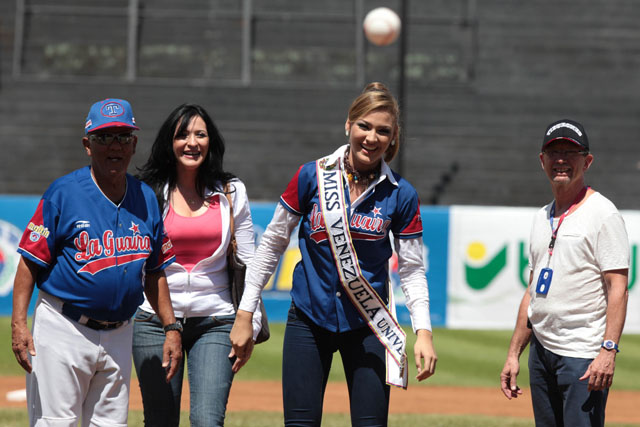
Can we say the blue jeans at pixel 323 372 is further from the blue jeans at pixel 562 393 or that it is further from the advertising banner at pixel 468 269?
the advertising banner at pixel 468 269

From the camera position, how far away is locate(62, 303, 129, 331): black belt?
403 cm

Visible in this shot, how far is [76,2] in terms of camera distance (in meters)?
22.6

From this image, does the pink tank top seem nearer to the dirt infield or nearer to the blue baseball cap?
the blue baseball cap

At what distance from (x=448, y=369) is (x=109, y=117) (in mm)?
7178

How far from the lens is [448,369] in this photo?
34.2 ft

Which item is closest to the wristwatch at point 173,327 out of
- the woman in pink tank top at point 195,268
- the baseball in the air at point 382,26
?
the woman in pink tank top at point 195,268

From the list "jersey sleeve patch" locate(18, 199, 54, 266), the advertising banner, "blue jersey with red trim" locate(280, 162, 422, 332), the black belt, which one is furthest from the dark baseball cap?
the advertising banner

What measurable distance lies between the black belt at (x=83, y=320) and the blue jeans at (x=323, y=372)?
2.77 feet

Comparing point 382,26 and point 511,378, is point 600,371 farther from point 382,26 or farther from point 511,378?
point 382,26

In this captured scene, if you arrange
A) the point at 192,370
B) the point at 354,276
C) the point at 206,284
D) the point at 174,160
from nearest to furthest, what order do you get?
the point at 354,276
the point at 192,370
the point at 206,284
the point at 174,160

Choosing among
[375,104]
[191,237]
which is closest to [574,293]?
[375,104]

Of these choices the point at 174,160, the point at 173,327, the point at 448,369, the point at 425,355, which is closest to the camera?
the point at 425,355

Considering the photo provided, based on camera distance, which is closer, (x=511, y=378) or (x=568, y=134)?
(x=568, y=134)

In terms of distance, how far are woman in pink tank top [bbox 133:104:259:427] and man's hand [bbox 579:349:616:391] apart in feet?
5.70
